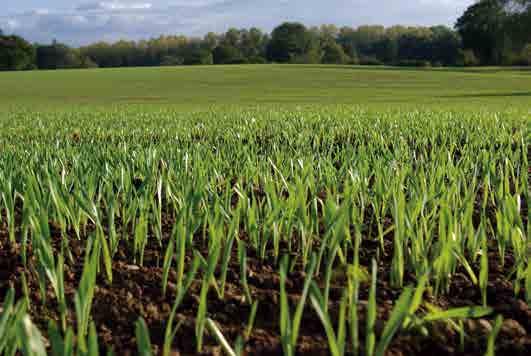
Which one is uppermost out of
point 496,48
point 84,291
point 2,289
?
point 496,48

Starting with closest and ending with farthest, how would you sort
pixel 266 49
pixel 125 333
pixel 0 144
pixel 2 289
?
pixel 125 333 → pixel 2 289 → pixel 0 144 → pixel 266 49

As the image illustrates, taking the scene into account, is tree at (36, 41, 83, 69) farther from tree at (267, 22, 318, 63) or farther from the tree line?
tree at (267, 22, 318, 63)

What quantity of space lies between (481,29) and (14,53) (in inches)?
2126

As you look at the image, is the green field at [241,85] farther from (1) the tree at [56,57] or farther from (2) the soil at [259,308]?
(1) the tree at [56,57]

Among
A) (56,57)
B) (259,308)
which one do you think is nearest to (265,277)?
(259,308)

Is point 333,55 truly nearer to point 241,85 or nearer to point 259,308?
point 241,85

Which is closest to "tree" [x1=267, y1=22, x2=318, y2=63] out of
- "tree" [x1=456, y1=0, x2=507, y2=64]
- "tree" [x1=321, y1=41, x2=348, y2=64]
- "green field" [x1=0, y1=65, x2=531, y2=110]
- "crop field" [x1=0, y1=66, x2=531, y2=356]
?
"tree" [x1=321, y1=41, x2=348, y2=64]

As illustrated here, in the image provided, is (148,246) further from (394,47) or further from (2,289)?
(394,47)

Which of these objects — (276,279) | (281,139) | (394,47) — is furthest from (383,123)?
(394,47)

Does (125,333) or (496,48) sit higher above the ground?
(496,48)

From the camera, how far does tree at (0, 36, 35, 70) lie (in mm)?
61406

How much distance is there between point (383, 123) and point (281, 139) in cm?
141

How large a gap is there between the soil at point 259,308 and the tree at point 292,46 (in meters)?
74.5

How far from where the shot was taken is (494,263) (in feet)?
4.81
